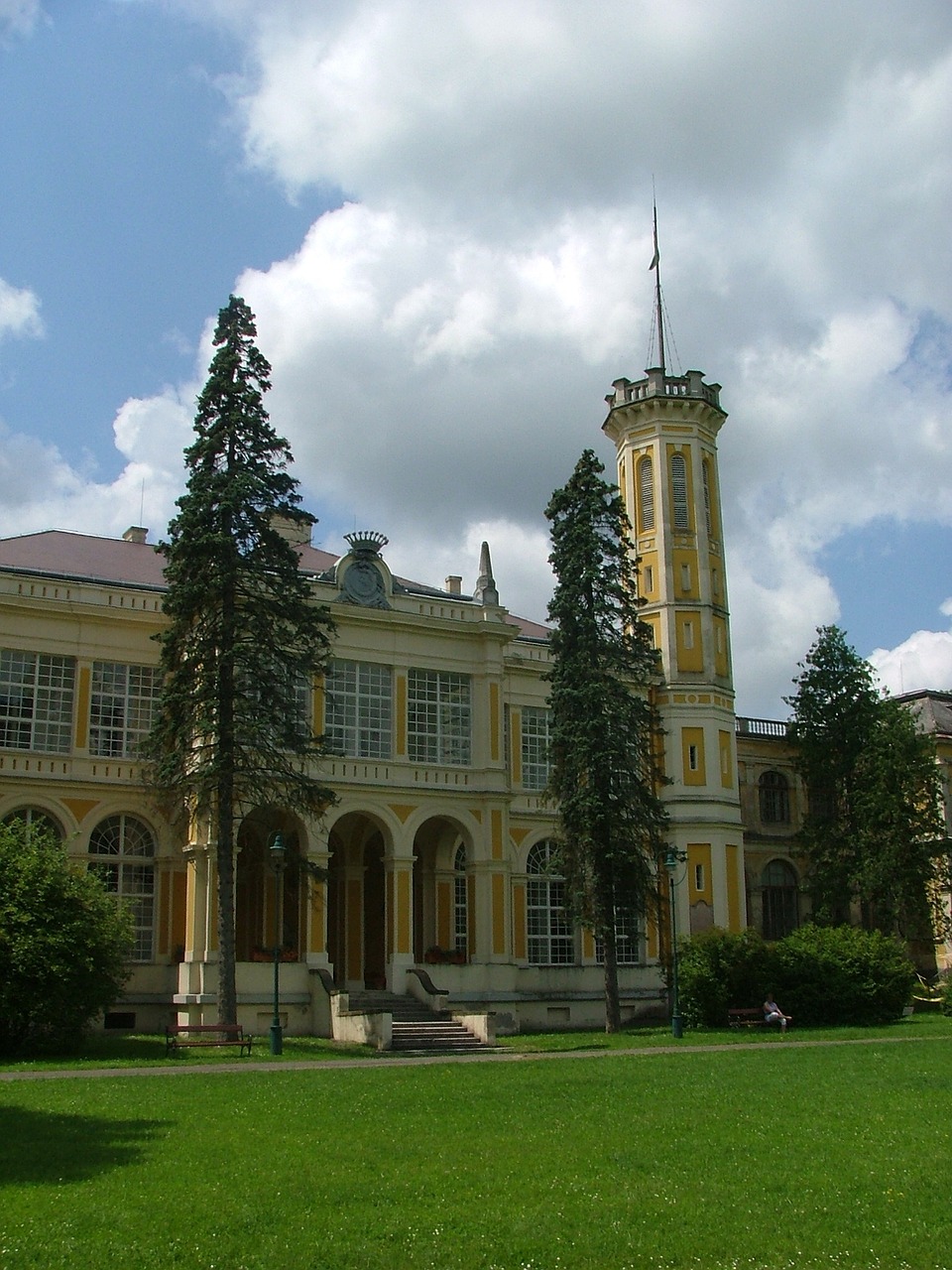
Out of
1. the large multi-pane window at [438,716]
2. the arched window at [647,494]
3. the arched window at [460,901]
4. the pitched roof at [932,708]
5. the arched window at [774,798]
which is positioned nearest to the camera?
the large multi-pane window at [438,716]

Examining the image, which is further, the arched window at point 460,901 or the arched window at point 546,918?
the arched window at point 546,918

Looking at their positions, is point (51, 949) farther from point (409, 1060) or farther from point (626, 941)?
point (626, 941)

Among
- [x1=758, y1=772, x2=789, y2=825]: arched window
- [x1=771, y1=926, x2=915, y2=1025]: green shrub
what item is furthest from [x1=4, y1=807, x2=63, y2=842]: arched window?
[x1=758, y1=772, x2=789, y2=825]: arched window

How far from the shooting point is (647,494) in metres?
48.9

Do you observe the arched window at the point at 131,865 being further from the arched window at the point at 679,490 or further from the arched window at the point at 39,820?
the arched window at the point at 679,490

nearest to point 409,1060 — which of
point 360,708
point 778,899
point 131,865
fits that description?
point 131,865

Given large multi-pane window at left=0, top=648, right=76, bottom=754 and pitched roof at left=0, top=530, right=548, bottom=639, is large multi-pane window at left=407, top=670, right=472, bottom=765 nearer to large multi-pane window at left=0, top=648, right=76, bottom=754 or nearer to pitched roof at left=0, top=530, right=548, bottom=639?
pitched roof at left=0, top=530, right=548, bottom=639

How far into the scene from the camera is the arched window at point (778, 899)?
54219 millimetres

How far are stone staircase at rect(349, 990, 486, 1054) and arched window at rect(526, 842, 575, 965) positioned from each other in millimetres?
7243

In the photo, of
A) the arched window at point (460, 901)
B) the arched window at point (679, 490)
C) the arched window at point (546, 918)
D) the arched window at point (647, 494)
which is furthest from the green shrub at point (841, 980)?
the arched window at point (647, 494)

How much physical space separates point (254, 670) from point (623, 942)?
15.3m

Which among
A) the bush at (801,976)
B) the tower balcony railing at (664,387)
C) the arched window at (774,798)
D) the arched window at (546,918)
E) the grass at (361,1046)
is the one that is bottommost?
the grass at (361,1046)

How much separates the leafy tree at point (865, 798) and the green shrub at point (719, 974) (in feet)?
44.3

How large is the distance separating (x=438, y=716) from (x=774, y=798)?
71.7ft
